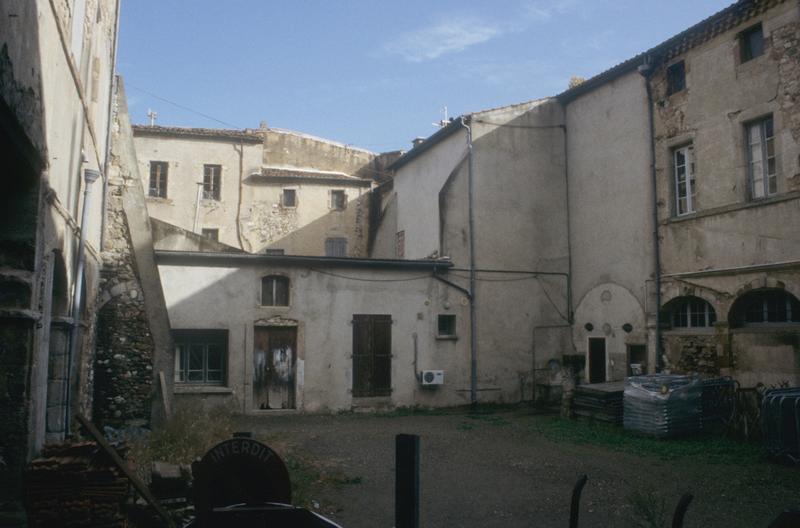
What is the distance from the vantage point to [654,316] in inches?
582

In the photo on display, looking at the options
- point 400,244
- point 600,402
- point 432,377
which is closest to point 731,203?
point 600,402

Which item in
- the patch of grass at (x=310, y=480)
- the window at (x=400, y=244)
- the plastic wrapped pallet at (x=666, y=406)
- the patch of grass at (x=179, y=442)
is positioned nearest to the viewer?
the patch of grass at (x=310, y=480)

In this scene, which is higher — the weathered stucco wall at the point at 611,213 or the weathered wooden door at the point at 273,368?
the weathered stucco wall at the point at 611,213

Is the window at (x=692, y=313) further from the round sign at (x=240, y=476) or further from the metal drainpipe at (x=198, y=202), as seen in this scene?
the metal drainpipe at (x=198, y=202)

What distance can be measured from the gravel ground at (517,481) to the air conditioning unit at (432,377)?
3.18 meters

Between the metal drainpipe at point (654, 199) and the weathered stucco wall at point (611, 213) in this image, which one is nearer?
the metal drainpipe at point (654, 199)

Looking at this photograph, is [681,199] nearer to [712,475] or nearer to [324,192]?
[712,475]

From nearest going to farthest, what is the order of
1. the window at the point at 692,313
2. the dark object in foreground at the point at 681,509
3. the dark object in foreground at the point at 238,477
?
1. the dark object in foreground at the point at 681,509
2. the dark object in foreground at the point at 238,477
3. the window at the point at 692,313

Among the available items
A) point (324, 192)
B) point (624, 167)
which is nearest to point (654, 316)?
point (624, 167)

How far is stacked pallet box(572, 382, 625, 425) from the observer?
516 inches

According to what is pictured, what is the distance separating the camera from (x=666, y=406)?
11.8 metres

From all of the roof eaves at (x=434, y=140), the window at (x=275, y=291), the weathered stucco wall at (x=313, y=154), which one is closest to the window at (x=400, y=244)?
the roof eaves at (x=434, y=140)

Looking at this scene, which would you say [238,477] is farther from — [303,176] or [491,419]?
[303,176]

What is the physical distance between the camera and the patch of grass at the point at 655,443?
10.4m
